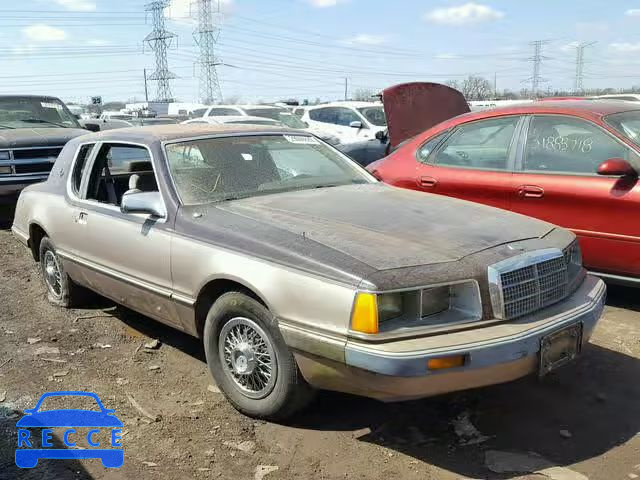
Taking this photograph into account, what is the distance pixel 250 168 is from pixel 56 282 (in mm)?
2364

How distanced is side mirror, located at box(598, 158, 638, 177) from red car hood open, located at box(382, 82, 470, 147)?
3.02 m

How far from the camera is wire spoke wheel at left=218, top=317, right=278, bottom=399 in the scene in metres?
3.29

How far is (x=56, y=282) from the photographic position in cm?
554

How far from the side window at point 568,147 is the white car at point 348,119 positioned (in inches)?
379

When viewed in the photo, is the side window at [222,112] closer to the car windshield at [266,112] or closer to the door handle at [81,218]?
the car windshield at [266,112]

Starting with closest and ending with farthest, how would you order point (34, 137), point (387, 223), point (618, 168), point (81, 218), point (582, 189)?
point (387, 223), point (618, 168), point (81, 218), point (582, 189), point (34, 137)

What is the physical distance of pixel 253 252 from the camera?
3.27 metres

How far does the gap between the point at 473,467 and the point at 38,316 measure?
12.7 ft

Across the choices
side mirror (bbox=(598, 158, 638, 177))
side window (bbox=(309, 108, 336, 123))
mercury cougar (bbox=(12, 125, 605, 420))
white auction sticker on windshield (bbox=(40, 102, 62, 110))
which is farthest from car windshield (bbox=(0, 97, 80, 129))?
side mirror (bbox=(598, 158, 638, 177))

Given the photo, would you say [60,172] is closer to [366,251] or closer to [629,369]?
[366,251]

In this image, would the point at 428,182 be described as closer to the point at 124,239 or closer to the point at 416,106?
the point at 416,106

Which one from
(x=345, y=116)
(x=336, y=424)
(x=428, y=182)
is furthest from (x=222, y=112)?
(x=336, y=424)

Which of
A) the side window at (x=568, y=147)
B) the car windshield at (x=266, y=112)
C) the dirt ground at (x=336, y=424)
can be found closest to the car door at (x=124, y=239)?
the dirt ground at (x=336, y=424)

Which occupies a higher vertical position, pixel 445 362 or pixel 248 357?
pixel 445 362
